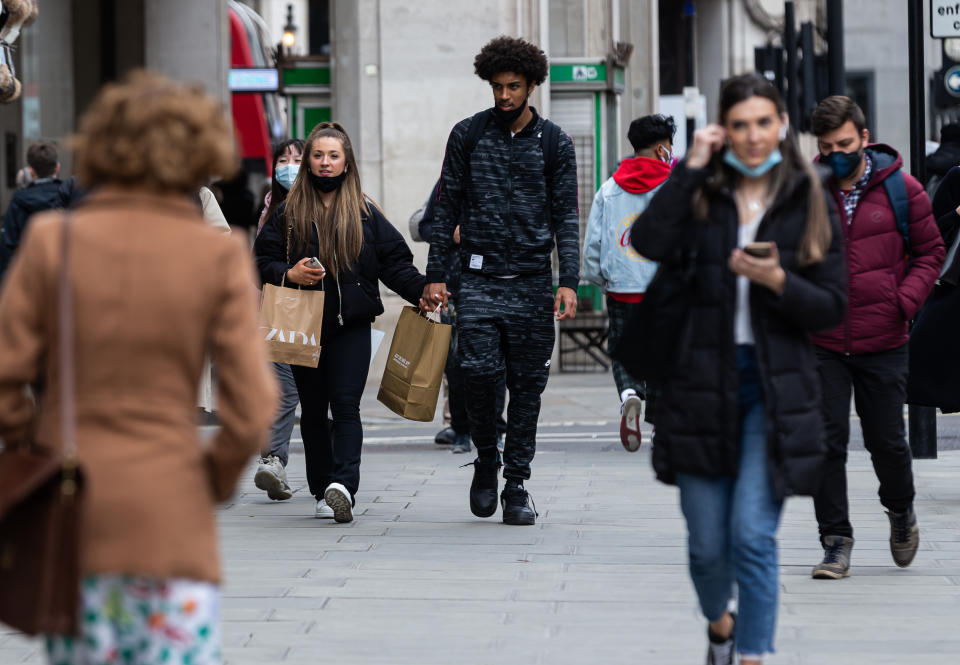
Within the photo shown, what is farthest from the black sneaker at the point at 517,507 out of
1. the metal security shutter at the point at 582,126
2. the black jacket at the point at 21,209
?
the metal security shutter at the point at 582,126

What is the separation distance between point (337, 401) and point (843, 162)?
2.72m

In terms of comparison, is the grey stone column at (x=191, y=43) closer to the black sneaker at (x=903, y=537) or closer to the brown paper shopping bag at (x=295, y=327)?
the brown paper shopping bag at (x=295, y=327)

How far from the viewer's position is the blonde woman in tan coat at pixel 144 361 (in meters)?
3.21

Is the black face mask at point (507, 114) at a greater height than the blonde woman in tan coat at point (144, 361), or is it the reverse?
the black face mask at point (507, 114)

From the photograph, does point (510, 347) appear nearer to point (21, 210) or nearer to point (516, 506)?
point (516, 506)

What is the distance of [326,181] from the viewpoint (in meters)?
8.12

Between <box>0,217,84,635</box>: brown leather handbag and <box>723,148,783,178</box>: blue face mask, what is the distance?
6.92ft

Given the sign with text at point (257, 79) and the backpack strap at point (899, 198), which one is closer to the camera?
the backpack strap at point (899, 198)

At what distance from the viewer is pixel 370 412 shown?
557 inches

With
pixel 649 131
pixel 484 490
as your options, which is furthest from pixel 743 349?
pixel 649 131

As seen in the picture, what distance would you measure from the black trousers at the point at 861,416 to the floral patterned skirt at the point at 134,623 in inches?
146

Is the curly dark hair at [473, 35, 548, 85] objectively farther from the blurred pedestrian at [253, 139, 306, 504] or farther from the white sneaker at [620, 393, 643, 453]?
the white sneaker at [620, 393, 643, 453]

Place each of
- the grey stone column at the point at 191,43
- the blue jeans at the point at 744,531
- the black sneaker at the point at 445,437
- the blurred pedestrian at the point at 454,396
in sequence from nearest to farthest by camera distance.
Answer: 1. the blue jeans at the point at 744,531
2. the blurred pedestrian at the point at 454,396
3. the black sneaker at the point at 445,437
4. the grey stone column at the point at 191,43

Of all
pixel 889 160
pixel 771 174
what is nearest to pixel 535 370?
pixel 889 160
